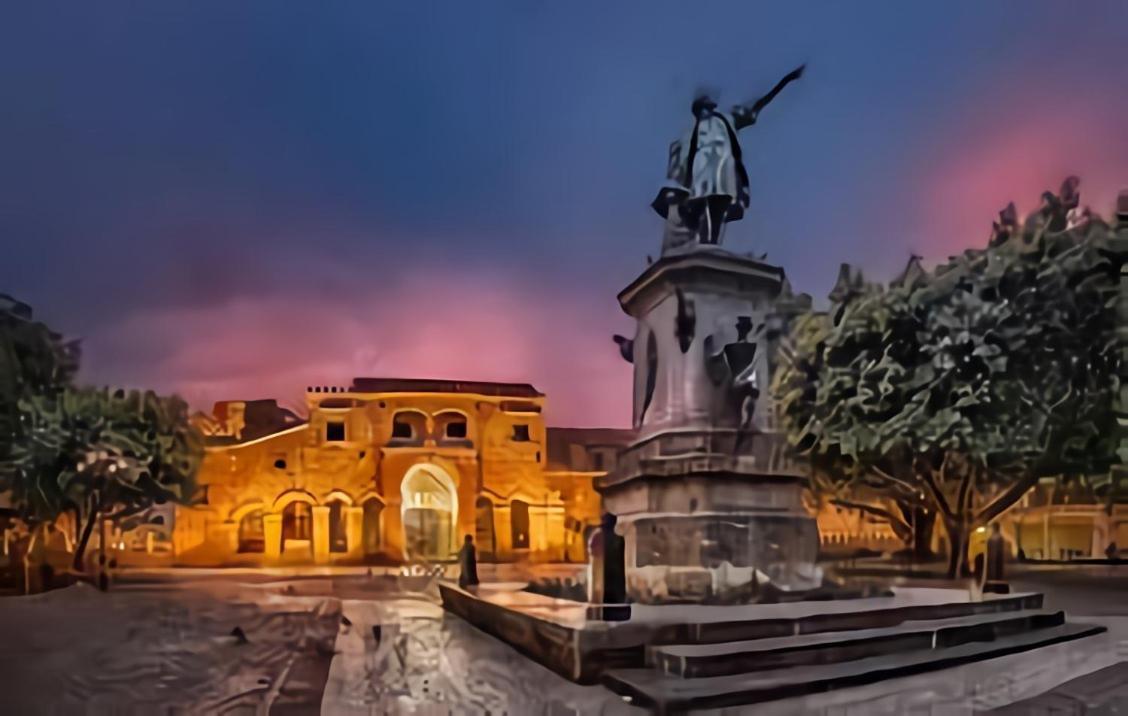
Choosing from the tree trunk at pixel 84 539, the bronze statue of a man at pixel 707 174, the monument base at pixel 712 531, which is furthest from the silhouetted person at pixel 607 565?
the tree trunk at pixel 84 539

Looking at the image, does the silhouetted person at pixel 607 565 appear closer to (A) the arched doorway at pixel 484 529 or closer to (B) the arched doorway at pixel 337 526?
(A) the arched doorway at pixel 484 529

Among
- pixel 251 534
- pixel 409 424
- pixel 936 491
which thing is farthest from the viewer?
pixel 936 491

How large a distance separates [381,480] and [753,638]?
1.87 metres

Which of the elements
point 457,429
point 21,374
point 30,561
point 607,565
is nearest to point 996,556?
point 607,565

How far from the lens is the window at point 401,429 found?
165 inches

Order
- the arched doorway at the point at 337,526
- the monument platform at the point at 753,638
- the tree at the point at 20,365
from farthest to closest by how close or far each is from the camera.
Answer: the tree at the point at 20,365
the arched doorway at the point at 337,526
the monument platform at the point at 753,638

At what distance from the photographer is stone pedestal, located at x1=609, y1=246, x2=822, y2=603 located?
508cm

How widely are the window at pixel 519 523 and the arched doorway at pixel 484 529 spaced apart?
101 mm

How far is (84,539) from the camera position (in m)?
4.20

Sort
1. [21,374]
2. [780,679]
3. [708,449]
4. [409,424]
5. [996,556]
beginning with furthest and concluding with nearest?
[708,449] → [996,556] → [21,374] → [409,424] → [780,679]

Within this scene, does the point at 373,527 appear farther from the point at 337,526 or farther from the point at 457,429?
the point at 457,429

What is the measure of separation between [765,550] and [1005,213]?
2334 mm

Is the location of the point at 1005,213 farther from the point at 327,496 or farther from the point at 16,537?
the point at 16,537

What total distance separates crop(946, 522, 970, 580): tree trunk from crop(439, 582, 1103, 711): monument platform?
108 mm
